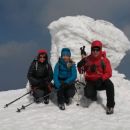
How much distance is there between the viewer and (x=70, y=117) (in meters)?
10.9

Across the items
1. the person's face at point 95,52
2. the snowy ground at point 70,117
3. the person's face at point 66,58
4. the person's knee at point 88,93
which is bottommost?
the snowy ground at point 70,117

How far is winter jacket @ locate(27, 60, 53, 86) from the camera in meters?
12.7

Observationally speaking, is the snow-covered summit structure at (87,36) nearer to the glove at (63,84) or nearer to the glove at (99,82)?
the glove at (63,84)

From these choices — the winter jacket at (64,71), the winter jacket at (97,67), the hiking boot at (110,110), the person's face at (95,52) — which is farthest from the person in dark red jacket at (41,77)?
the hiking boot at (110,110)

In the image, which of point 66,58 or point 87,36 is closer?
point 66,58

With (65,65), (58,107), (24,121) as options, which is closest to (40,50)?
(65,65)

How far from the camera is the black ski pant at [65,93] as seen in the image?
1177cm

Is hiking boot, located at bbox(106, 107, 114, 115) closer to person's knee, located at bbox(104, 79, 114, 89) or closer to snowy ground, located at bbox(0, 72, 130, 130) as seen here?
snowy ground, located at bbox(0, 72, 130, 130)

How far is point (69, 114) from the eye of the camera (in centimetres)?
1123

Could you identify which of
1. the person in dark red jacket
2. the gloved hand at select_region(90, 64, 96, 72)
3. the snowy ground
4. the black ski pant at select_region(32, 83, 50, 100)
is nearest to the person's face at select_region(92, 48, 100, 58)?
the gloved hand at select_region(90, 64, 96, 72)

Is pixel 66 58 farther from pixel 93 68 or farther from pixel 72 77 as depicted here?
pixel 93 68

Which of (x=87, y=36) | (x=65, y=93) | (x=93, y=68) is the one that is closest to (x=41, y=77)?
(x=65, y=93)

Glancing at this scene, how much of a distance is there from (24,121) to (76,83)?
9.78 ft

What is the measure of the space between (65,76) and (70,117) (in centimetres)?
173
